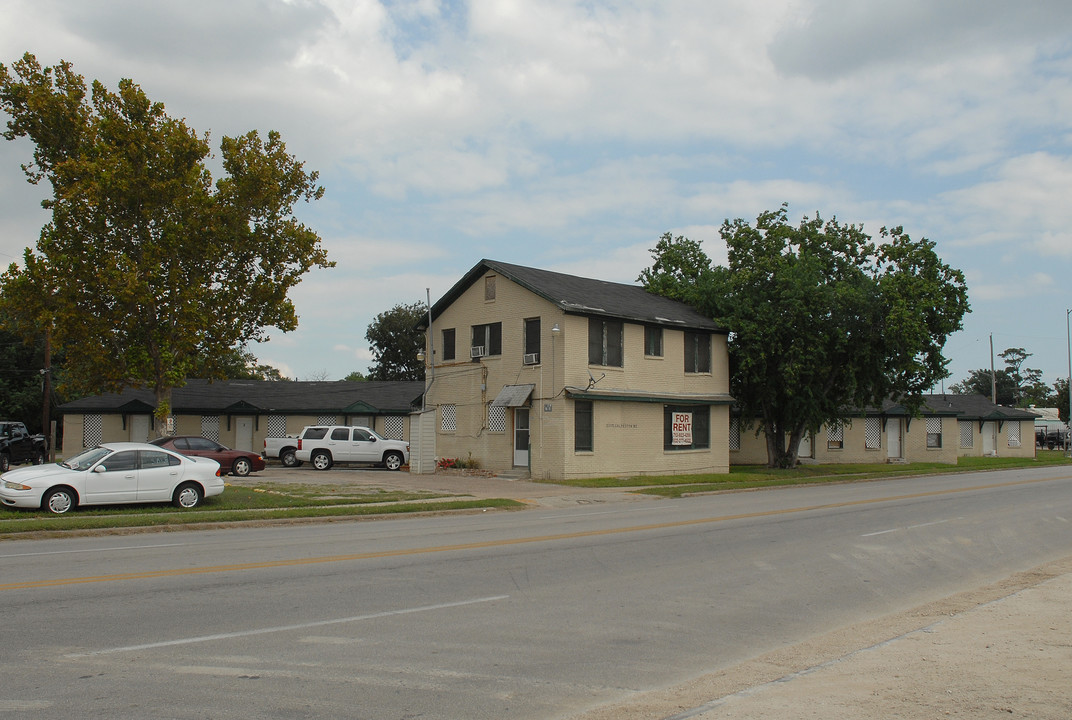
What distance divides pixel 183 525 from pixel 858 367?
29.3 m

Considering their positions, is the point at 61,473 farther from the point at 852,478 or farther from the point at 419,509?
the point at 852,478

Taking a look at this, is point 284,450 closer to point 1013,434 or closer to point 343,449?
point 343,449

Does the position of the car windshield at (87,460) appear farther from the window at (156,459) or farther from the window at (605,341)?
the window at (605,341)

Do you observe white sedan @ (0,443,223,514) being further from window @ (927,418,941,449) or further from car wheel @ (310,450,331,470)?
window @ (927,418,941,449)

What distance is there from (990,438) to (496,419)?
4319 centimetres

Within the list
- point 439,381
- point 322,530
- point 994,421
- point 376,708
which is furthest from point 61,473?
point 994,421

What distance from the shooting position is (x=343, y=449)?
119 feet

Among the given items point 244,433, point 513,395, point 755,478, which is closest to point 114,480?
point 513,395

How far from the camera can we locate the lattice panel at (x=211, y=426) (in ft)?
145

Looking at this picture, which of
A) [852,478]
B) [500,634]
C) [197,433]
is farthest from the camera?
[197,433]

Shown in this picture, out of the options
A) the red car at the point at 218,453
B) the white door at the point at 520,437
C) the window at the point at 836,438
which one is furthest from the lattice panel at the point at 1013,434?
the red car at the point at 218,453

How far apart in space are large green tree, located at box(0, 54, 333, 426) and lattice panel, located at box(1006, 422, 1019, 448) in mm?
50303

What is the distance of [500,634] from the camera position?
7.92 meters

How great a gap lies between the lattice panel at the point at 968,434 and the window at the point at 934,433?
7407mm
